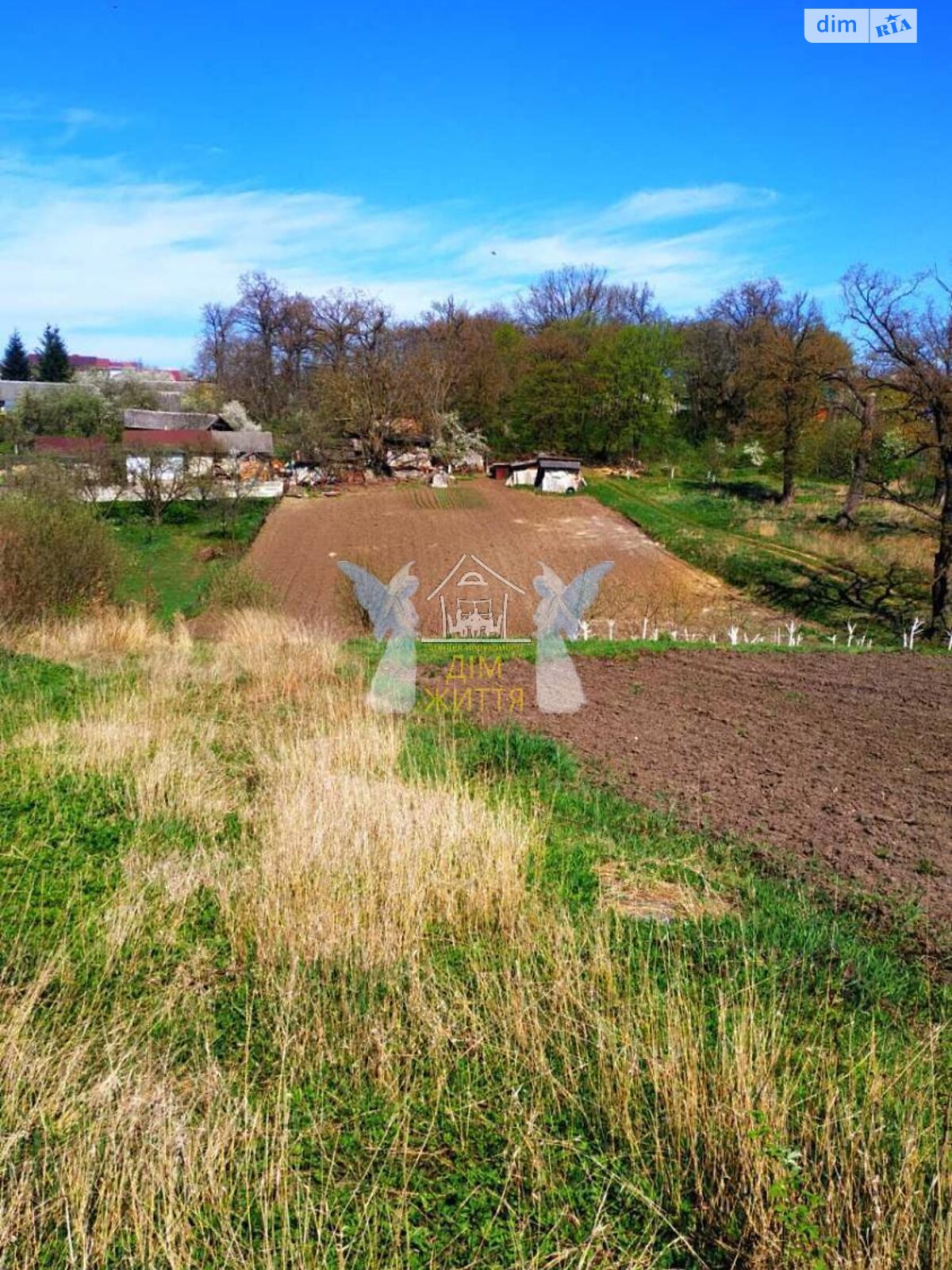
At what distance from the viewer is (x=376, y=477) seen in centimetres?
4344

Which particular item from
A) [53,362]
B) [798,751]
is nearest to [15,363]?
[53,362]

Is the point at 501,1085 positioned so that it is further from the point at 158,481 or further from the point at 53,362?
the point at 53,362

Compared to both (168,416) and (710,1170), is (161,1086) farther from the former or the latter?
(168,416)

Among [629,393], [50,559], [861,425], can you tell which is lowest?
[50,559]

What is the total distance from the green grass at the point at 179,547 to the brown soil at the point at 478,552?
35.3 inches

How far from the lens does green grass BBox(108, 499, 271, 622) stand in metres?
21.8

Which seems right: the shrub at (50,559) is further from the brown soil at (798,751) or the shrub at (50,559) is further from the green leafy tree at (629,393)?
the green leafy tree at (629,393)

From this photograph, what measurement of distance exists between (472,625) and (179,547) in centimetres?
1441

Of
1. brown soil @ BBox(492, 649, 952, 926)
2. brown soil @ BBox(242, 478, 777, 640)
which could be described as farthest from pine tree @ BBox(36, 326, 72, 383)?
brown soil @ BBox(492, 649, 952, 926)

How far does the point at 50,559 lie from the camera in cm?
1368

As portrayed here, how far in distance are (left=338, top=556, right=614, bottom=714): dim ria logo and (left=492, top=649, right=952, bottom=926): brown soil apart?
0.36 metres

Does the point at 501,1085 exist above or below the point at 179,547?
below

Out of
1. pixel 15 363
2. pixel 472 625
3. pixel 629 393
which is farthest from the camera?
pixel 15 363

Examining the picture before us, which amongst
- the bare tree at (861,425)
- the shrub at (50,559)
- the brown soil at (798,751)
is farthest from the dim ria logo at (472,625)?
the bare tree at (861,425)
